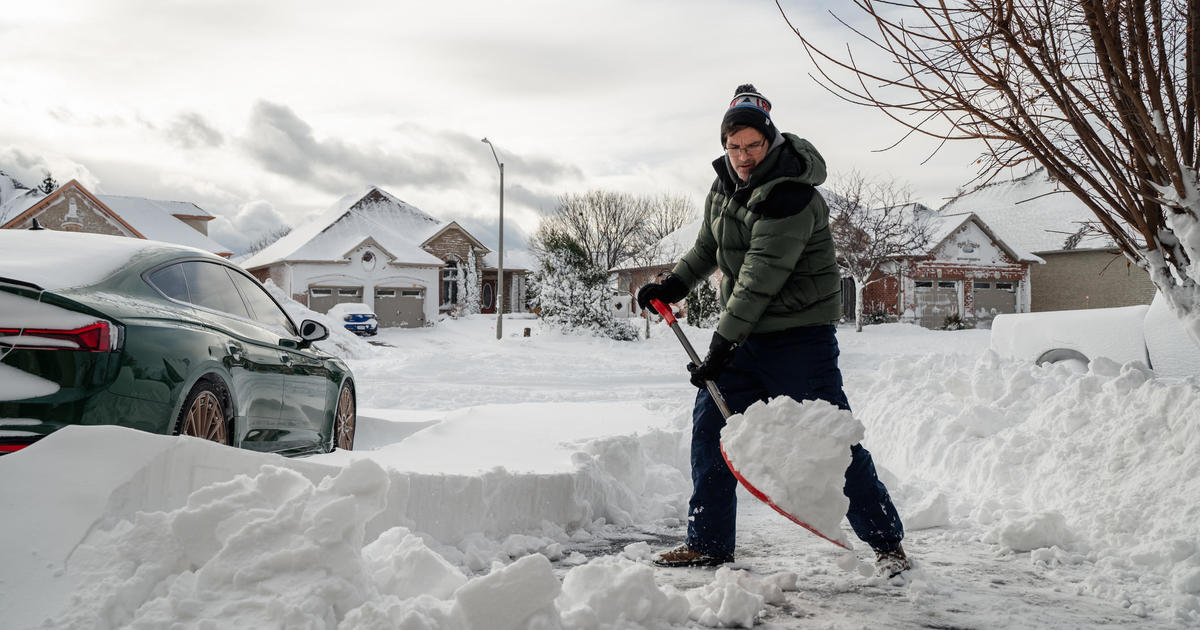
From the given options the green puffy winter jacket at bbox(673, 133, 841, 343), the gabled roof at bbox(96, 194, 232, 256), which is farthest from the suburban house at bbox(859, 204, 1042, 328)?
the green puffy winter jacket at bbox(673, 133, 841, 343)

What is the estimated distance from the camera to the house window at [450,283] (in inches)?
1534

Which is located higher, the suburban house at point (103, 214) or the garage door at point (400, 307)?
the suburban house at point (103, 214)

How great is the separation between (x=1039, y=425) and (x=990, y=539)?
129cm

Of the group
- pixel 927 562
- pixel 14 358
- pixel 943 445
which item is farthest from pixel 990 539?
pixel 14 358

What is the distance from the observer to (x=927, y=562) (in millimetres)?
3852

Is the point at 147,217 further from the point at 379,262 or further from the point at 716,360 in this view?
the point at 716,360

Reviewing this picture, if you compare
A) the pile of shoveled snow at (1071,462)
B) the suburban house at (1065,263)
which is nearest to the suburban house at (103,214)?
the pile of shoveled snow at (1071,462)

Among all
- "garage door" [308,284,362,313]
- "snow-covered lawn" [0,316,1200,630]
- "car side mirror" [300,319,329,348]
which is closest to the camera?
→ "snow-covered lawn" [0,316,1200,630]

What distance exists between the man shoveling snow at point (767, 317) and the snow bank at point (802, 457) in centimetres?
34

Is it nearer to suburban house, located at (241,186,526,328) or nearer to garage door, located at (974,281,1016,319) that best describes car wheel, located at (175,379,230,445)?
suburban house, located at (241,186,526,328)

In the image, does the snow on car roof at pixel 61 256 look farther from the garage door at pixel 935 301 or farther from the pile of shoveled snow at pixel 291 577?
the garage door at pixel 935 301

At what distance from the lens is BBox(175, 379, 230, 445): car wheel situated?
11.7 feet

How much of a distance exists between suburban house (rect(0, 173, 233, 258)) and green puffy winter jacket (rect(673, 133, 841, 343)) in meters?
23.5

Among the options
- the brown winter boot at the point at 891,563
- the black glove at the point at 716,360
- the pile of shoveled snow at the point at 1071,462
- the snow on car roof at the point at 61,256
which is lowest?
the brown winter boot at the point at 891,563
